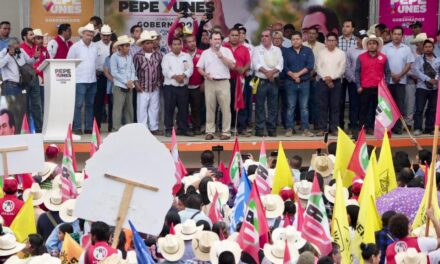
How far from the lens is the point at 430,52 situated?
20062mm

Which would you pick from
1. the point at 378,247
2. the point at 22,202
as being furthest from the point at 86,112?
the point at 378,247

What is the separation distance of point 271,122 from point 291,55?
3.98 ft

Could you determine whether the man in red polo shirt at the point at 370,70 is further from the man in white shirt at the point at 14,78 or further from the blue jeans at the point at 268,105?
the man in white shirt at the point at 14,78

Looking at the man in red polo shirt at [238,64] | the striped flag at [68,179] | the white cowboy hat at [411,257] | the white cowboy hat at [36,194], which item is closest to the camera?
the white cowboy hat at [411,257]

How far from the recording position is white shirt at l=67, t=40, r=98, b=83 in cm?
1945

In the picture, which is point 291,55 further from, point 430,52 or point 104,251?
point 104,251

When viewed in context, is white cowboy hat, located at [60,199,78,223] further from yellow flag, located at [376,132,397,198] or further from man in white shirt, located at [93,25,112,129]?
man in white shirt, located at [93,25,112,129]

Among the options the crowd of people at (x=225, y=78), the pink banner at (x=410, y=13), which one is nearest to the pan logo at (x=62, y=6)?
the crowd of people at (x=225, y=78)

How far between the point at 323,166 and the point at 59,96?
5.64 metres

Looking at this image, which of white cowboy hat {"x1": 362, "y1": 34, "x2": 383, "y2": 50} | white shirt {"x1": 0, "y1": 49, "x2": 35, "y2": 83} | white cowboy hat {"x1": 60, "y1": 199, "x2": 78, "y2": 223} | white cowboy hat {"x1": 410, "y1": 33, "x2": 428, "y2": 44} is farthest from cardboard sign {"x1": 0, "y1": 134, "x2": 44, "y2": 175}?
white cowboy hat {"x1": 410, "y1": 33, "x2": 428, "y2": 44}

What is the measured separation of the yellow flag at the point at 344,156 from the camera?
1480cm

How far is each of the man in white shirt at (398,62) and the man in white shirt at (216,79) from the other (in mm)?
2807

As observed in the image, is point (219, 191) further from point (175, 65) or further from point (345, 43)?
Result: point (345, 43)

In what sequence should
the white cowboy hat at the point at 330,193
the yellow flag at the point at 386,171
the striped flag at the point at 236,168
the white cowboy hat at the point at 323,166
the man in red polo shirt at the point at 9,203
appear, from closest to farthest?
1. the man in red polo shirt at the point at 9,203
2. the white cowboy hat at the point at 330,193
3. the yellow flag at the point at 386,171
4. the white cowboy hat at the point at 323,166
5. the striped flag at the point at 236,168
